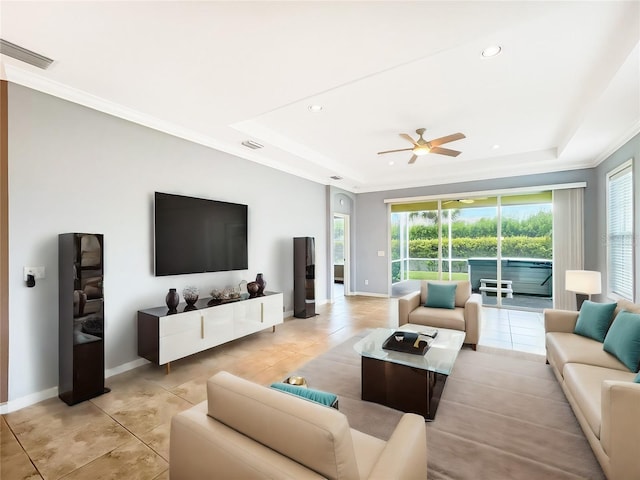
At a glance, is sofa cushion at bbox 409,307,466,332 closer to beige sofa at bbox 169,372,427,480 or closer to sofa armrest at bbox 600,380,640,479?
sofa armrest at bbox 600,380,640,479

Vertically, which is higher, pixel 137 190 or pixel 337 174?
pixel 337 174

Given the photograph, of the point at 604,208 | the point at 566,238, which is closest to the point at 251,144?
the point at 604,208

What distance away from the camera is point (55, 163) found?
274 centimetres

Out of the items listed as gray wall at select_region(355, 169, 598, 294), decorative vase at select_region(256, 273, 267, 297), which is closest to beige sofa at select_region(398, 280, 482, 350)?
decorative vase at select_region(256, 273, 267, 297)

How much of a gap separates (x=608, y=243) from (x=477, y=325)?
291 cm

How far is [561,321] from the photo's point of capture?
123 inches

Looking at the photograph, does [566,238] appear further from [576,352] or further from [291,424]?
[291,424]

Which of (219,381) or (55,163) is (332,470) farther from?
(55,163)

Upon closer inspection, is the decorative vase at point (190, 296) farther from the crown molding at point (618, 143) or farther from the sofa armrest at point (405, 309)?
the crown molding at point (618, 143)

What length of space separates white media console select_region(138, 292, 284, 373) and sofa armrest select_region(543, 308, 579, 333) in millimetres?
3463

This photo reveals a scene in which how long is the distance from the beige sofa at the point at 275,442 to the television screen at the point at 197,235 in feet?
8.41

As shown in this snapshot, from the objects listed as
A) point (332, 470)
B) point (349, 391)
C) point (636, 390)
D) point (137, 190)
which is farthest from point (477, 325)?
point (137, 190)

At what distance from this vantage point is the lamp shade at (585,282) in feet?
11.1

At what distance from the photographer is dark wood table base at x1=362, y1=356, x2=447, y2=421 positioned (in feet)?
7.58
